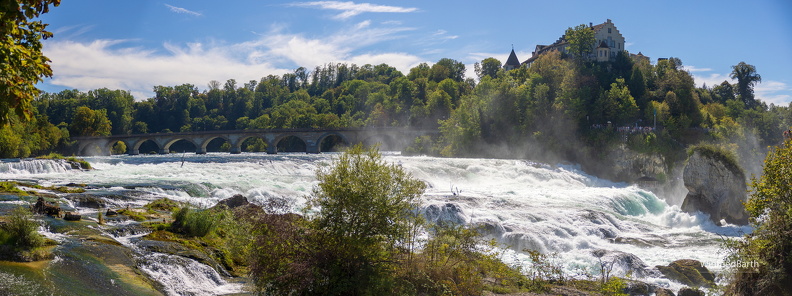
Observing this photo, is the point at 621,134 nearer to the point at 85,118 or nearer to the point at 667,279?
the point at 667,279

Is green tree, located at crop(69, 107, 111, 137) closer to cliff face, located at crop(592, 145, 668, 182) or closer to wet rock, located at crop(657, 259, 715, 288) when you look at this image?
cliff face, located at crop(592, 145, 668, 182)

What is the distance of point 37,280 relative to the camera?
11406mm

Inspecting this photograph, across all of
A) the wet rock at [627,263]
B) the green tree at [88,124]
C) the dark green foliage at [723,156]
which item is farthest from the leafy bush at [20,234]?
the green tree at [88,124]

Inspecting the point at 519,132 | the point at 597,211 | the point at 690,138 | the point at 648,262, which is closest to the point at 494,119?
the point at 519,132

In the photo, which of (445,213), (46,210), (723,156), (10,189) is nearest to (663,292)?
(445,213)

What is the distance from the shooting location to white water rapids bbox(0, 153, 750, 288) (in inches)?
848

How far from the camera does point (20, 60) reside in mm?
6738

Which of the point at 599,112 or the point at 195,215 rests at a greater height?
the point at 599,112

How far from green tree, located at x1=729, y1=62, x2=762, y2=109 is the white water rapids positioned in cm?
6100

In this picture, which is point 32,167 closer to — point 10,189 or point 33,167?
point 33,167

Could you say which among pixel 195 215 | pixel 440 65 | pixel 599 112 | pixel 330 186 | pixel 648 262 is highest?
pixel 440 65

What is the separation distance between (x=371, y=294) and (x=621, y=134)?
55.0 metres

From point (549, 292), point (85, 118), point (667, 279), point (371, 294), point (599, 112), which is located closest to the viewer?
point (371, 294)

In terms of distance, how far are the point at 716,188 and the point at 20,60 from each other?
3518 centimetres
